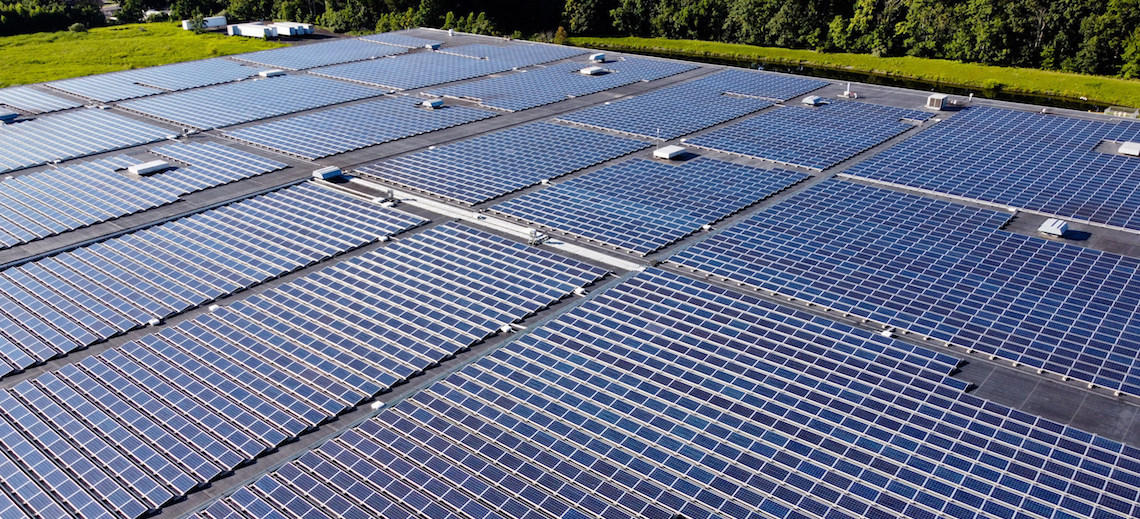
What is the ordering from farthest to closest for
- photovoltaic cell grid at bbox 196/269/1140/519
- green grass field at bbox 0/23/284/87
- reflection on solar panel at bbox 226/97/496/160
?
green grass field at bbox 0/23/284/87, reflection on solar panel at bbox 226/97/496/160, photovoltaic cell grid at bbox 196/269/1140/519

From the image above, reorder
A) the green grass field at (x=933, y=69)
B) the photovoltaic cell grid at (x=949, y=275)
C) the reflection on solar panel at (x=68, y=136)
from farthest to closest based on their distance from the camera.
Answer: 1. the green grass field at (x=933, y=69)
2. the reflection on solar panel at (x=68, y=136)
3. the photovoltaic cell grid at (x=949, y=275)

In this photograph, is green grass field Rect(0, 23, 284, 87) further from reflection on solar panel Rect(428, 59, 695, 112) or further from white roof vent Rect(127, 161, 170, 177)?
white roof vent Rect(127, 161, 170, 177)

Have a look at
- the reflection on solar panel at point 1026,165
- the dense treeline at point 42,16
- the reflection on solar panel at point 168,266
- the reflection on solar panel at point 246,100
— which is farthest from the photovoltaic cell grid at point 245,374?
the dense treeline at point 42,16

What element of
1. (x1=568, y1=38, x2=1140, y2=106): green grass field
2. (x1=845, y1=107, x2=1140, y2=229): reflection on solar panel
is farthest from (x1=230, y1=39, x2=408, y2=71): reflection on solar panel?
(x1=845, y1=107, x2=1140, y2=229): reflection on solar panel

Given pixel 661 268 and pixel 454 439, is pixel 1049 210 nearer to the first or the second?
pixel 661 268

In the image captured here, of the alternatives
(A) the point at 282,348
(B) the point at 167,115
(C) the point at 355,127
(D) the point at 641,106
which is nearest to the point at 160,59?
(B) the point at 167,115

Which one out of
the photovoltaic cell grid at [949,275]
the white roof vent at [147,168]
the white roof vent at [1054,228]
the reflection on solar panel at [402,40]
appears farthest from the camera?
the reflection on solar panel at [402,40]

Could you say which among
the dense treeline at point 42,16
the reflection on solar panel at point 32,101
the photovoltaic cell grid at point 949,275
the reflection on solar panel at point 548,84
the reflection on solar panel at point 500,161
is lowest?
the photovoltaic cell grid at point 949,275

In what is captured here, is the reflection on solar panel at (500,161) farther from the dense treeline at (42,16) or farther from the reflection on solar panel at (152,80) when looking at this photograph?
the dense treeline at (42,16)
